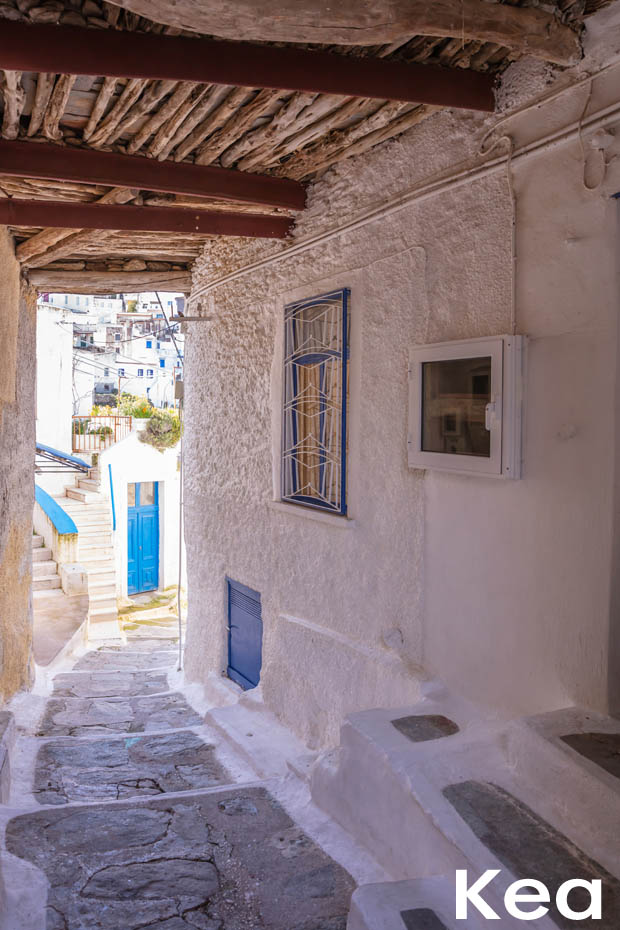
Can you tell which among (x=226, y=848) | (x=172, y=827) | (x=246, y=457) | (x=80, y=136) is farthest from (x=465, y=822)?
(x=246, y=457)

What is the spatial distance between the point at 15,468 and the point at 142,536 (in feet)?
34.6

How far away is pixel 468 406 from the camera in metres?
3.73

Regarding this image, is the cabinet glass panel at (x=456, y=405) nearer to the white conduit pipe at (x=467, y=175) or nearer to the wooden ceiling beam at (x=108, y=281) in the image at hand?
the white conduit pipe at (x=467, y=175)

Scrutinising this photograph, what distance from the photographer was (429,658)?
163 inches

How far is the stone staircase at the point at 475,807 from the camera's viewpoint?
2342 mm

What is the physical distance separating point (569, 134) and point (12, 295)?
4.94 metres

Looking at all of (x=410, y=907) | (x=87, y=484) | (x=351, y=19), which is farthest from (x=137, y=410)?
(x=410, y=907)

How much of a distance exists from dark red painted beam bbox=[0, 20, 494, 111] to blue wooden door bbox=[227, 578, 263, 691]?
4.33 m

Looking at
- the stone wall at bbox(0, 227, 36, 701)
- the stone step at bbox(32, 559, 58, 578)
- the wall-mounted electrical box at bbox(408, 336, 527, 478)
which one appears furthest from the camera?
the stone step at bbox(32, 559, 58, 578)

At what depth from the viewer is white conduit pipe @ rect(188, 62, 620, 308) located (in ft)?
10.2

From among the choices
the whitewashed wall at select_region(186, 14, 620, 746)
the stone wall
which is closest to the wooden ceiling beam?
the stone wall

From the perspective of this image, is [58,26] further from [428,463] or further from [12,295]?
[12,295]

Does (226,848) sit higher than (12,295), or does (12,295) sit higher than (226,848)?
(12,295)

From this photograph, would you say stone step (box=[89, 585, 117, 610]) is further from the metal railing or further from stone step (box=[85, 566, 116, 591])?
the metal railing
